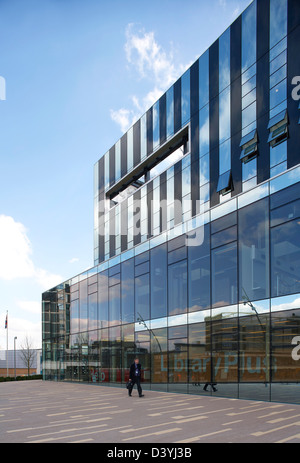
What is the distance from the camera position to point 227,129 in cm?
2256

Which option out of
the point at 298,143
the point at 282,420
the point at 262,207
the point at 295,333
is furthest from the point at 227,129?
the point at 282,420

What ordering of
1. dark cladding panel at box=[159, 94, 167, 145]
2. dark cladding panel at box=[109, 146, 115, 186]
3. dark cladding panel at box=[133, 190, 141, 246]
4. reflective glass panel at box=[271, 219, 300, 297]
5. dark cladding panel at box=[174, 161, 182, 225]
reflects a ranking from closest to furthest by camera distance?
reflective glass panel at box=[271, 219, 300, 297], dark cladding panel at box=[174, 161, 182, 225], dark cladding panel at box=[159, 94, 167, 145], dark cladding panel at box=[133, 190, 141, 246], dark cladding panel at box=[109, 146, 115, 186]

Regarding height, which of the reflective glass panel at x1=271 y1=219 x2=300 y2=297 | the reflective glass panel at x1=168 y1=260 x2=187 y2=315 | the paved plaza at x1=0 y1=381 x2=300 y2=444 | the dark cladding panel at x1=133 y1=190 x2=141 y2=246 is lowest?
the paved plaza at x1=0 y1=381 x2=300 y2=444

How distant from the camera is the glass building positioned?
53.3 feet

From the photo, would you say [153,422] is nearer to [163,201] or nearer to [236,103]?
[236,103]

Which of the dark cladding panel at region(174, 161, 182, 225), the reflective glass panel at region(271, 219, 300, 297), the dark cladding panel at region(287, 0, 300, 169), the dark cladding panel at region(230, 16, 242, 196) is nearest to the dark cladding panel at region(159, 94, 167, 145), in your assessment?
the dark cladding panel at region(174, 161, 182, 225)

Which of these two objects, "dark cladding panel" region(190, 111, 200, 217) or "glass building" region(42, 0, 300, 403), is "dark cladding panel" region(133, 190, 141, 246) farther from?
"dark cladding panel" region(190, 111, 200, 217)

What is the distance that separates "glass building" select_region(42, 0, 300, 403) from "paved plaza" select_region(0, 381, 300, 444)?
269 cm

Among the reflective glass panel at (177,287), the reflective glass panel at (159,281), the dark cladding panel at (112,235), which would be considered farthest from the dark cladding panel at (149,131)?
the reflective glass panel at (177,287)

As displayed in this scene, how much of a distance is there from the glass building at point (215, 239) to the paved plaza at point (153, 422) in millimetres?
2693

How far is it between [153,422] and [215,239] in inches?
381

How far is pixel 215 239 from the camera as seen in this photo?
19422 mm

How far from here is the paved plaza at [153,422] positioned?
31.1 ft

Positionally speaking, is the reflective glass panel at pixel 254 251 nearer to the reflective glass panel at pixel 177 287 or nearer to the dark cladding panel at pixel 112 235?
the reflective glass panel at pixel 177 287
